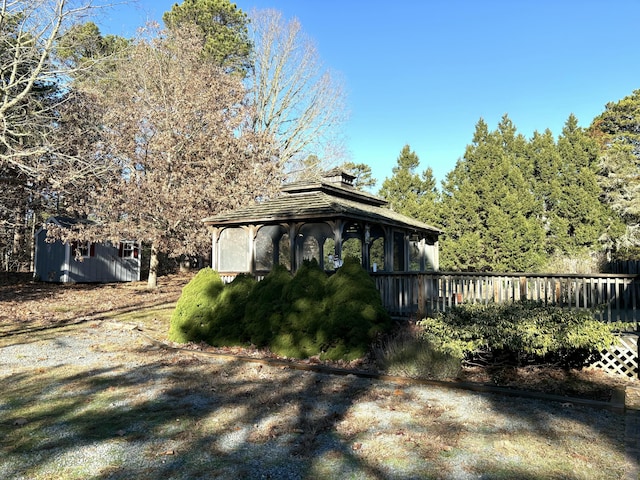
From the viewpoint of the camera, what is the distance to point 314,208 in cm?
1455

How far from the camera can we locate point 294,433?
15.6ft

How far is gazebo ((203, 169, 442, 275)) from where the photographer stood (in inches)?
577

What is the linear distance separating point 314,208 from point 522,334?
8.52 metres

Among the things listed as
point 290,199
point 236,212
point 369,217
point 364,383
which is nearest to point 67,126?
point 236,212

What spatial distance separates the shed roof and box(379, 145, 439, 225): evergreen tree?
37.8 ft

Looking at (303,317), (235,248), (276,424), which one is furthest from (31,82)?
(276,424)

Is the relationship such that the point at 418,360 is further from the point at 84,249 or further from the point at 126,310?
the point at 84,249

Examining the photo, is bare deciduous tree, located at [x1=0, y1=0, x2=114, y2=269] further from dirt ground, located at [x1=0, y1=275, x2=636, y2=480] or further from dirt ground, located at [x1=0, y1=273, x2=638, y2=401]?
dirt ground, located at [x1=0, y1=275, x2=636, y2=480]

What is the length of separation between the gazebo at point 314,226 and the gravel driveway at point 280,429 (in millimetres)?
6103

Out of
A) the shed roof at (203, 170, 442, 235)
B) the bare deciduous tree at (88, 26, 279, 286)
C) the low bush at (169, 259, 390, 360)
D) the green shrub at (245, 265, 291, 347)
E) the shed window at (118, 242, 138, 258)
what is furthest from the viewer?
the shed window at (118, 242, 138, 258)

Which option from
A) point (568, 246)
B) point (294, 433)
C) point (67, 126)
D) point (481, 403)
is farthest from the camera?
point (568, 246)

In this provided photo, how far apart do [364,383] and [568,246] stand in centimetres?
2593

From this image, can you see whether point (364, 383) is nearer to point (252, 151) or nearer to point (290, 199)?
point (290, 199)

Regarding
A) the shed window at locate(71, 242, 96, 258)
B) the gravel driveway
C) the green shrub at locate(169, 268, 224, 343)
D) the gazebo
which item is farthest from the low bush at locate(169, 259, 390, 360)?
the shed window at locate(71, 242, 96, 258)
